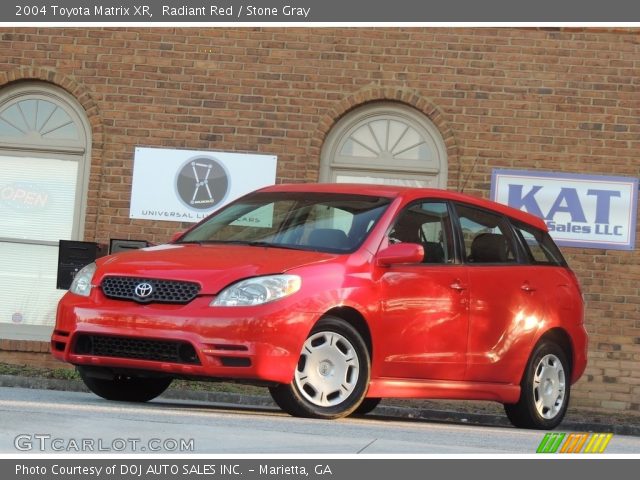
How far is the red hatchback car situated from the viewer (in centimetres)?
883

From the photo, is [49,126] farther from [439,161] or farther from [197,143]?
[439,161]

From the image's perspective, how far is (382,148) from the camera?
57.1 ft

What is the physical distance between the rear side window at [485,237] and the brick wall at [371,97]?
578 cm

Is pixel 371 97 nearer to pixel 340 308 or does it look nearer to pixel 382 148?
pixel 382 148

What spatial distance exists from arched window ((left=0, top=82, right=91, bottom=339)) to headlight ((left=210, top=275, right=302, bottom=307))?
9.09 meters

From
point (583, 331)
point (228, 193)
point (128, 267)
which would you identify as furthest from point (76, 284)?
point (228, 193)

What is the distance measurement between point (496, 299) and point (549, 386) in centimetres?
104

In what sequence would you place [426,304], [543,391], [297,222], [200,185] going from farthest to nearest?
[200,185]
[543,391]
[297,222]
[426,304]

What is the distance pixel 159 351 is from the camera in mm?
8969

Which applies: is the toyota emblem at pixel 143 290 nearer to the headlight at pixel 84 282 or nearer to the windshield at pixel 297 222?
the headlight at pixel 84 282

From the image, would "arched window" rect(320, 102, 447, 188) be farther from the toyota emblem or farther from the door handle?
the toyota emblem

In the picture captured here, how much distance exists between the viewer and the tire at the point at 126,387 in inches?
400

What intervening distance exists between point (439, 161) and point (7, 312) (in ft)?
18.2

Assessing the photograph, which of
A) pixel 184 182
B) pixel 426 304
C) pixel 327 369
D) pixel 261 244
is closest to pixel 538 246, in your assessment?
pixel 426 304
